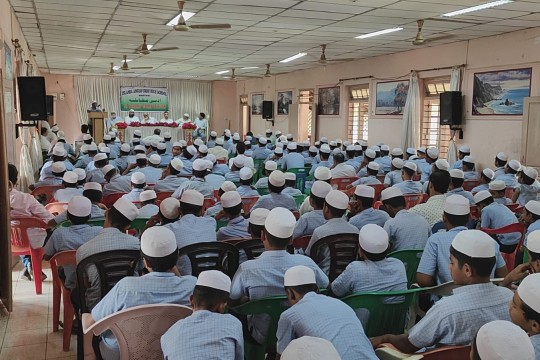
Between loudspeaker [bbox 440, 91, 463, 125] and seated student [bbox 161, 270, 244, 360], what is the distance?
938 centimetres

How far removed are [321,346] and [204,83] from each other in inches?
899

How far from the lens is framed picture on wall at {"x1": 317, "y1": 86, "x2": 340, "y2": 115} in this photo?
50.4 ft

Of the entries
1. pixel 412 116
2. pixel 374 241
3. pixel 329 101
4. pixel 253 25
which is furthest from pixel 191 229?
pixel 329 101

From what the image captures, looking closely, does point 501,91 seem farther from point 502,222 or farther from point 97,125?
point 97,125

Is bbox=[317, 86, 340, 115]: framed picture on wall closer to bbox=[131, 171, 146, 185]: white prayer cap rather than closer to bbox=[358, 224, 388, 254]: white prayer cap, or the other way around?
bbox=[131, 171, 146, 185]: white prayer cap

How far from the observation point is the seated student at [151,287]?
262 centimetres

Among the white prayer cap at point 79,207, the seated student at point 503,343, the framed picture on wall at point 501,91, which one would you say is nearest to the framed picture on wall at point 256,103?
the framed picture on wall at point 501,91

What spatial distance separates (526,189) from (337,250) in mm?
3855

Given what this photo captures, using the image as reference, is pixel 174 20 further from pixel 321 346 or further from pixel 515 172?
pixel 321 346

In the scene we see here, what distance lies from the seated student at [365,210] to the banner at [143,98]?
18.6m

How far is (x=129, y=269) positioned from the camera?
338cm

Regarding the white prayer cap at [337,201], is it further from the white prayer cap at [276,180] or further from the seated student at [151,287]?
the seated student at [151,287]

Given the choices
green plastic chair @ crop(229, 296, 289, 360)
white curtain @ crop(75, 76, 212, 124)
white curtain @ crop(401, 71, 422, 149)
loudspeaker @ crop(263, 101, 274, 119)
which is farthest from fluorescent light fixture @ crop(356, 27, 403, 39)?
white curtain @ crop(75, 76, 212, 124)

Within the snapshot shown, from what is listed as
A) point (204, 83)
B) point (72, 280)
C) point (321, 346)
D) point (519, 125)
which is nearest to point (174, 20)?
point (72, 280)
